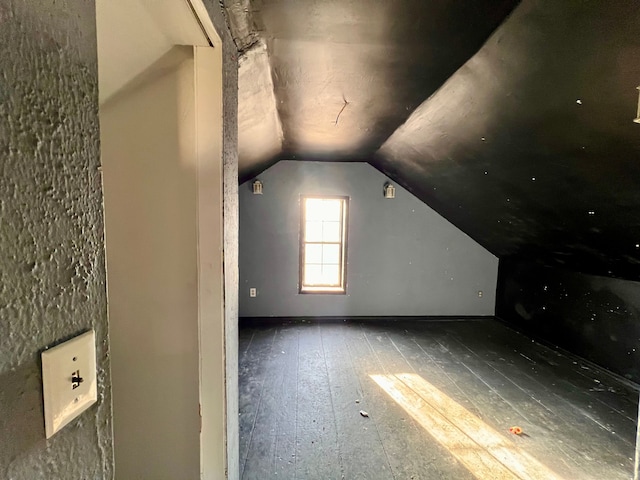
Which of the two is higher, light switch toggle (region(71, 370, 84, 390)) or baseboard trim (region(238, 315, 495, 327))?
light switch toggle (region(71, 370, 84, 390))

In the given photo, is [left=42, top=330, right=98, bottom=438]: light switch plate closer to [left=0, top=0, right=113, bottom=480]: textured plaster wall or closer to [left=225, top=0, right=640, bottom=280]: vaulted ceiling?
[left=0, top=0, right=113, bottom=480]: textured plaster wall

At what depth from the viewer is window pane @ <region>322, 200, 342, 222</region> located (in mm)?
4359

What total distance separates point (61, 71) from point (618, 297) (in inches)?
150

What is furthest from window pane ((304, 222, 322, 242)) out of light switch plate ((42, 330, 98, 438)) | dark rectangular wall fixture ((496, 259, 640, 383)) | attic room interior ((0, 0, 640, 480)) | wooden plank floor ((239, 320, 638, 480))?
light switch plate ((42, 330, 98, 438))

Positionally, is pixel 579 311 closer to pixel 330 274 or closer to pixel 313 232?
pixel 330 274

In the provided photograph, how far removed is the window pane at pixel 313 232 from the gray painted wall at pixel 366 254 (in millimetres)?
185

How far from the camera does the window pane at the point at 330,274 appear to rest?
4.46m

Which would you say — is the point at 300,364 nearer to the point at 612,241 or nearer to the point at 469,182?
the point at 469,182

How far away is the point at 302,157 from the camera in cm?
396

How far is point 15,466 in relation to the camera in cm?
35

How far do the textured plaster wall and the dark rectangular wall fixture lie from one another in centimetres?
365

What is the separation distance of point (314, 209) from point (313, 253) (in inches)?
22.1

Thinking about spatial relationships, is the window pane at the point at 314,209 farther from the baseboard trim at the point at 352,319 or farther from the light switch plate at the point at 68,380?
the light switch plate at the point at 68,380

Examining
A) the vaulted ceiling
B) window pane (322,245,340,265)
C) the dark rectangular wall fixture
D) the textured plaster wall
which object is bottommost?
the dark rectangular wall fixture
